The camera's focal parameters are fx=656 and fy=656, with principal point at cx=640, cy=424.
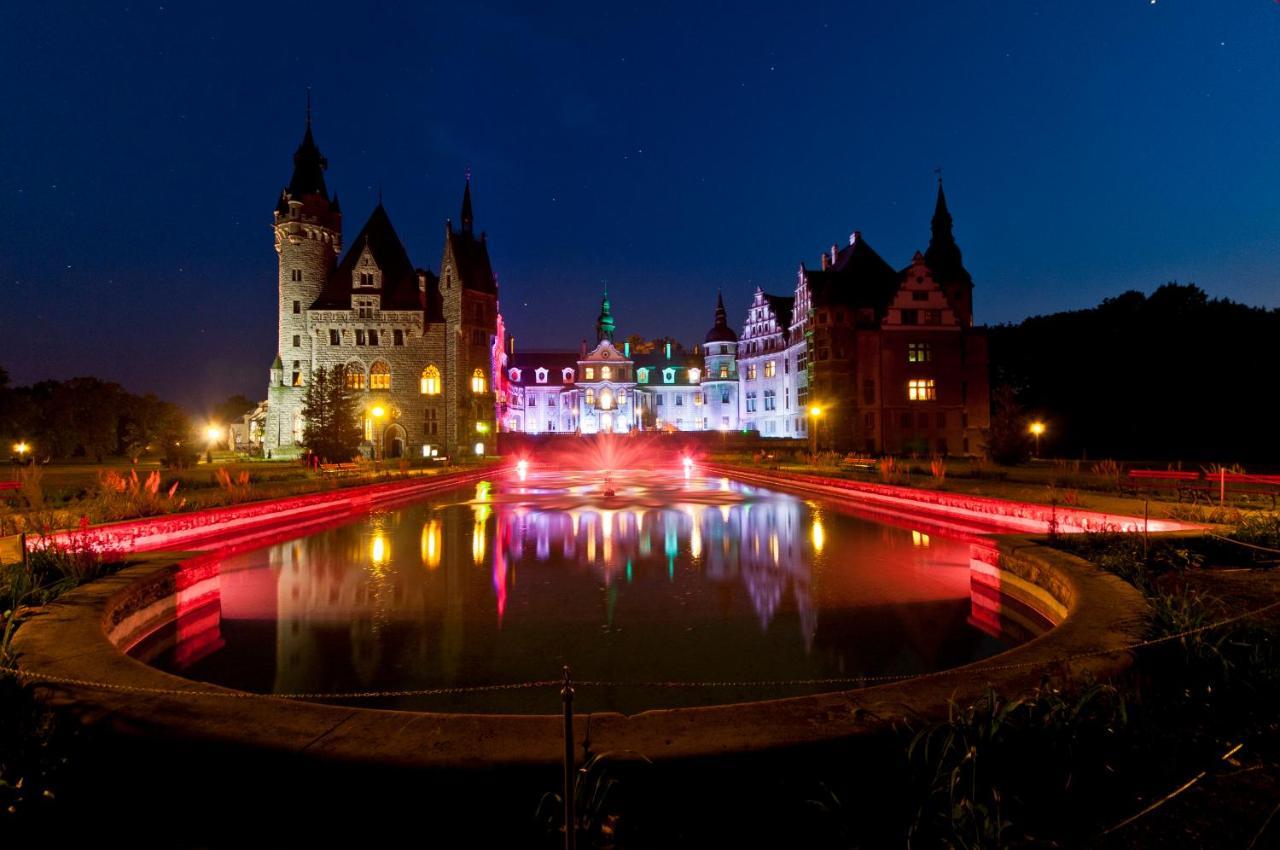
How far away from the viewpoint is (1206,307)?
53.1 meters

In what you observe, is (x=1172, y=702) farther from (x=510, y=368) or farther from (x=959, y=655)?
(x=510, y=368)

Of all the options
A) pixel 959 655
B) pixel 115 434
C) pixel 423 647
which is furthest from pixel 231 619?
pixel 115 434

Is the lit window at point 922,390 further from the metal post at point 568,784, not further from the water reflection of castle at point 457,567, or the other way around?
the metal post at point 568,784

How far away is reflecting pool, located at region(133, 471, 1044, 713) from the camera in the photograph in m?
6.98

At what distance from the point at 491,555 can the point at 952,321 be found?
5391 centimetres

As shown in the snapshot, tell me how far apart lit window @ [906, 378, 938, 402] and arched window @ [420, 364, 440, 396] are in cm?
4202

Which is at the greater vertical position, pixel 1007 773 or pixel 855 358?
pixel 855 358

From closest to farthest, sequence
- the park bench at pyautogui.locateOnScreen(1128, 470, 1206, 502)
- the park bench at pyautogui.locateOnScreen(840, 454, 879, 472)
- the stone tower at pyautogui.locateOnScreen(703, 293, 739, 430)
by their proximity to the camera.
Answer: the park bench at pyautogui.locateOnScreen(1128, 470, 1206, 502)
the park bench at pyautogui.locateOnScreen(840, 454, 879, 472)
the stone tower at pyautogui.locateOnScreen(703, 293, 739, 430)

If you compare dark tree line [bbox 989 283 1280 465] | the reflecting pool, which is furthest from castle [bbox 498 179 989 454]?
the reflecting pool

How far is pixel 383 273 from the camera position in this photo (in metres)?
61.8

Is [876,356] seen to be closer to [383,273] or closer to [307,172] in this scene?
[383,273]

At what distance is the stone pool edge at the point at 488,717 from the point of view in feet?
11.2

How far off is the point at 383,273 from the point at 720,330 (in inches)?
1752

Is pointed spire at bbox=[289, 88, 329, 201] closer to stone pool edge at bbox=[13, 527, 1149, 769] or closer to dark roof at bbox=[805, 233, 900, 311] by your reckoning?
dark roof at bbox=[805, 233, 900, 311]
